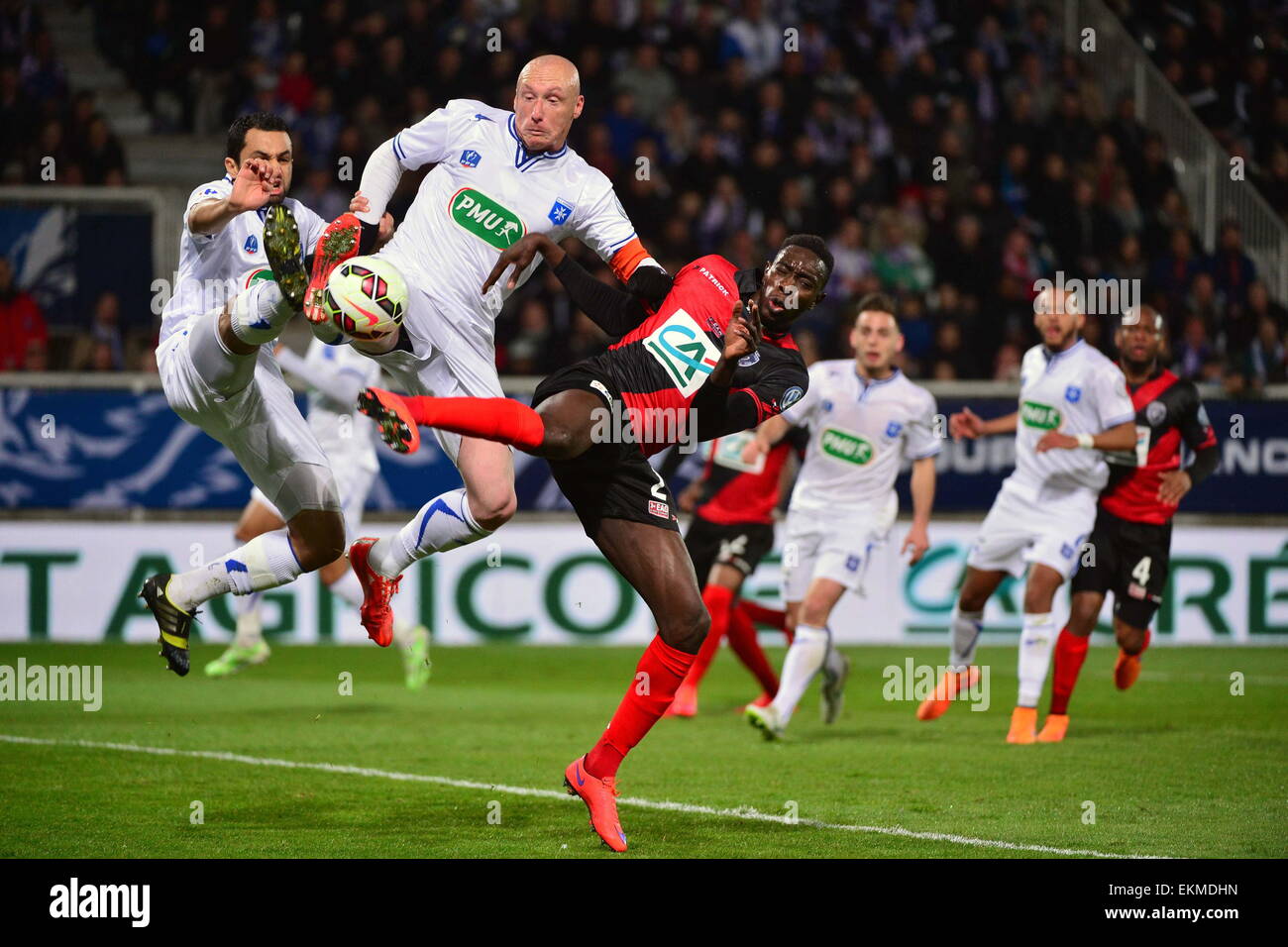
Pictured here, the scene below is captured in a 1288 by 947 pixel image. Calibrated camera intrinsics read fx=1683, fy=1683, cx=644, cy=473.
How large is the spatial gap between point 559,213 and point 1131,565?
4.70m

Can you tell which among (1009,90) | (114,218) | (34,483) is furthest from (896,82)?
(34,483)

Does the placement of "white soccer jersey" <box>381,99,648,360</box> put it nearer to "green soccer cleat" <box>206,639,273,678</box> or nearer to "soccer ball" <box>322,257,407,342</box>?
"soccer ball" <box>322,257,407,342</box>

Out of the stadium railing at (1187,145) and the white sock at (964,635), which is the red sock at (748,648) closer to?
the white sock at (964,635)

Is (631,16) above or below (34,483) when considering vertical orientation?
above

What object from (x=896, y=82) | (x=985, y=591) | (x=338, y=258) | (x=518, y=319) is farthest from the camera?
(x=896, y=82)

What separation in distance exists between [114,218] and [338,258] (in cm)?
870

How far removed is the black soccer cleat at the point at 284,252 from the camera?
19.7ft

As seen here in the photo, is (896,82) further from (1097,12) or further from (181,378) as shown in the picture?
(181,378)

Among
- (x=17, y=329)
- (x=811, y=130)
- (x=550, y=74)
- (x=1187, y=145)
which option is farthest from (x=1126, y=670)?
(x=1187, y=145)

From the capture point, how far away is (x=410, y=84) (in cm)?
1633

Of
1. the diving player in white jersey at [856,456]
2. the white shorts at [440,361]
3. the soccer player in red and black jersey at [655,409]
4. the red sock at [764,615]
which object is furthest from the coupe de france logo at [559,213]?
the red sock at [764,615]

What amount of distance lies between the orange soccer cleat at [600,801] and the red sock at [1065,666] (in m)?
3.93

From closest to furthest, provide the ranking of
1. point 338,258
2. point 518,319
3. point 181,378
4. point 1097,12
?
point 338,258 → point 181,378 → point 518,319 → point 1097,12

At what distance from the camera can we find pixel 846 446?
970 cm
